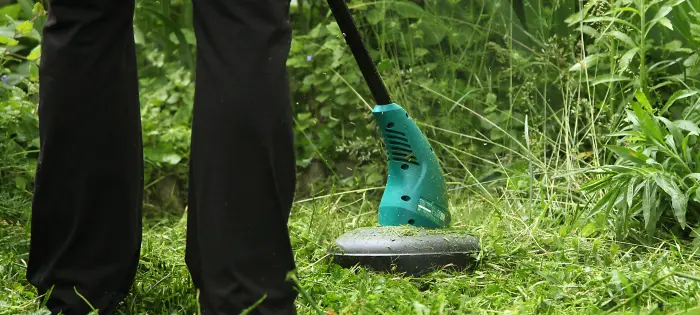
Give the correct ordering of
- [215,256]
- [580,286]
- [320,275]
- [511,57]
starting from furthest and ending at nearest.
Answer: [511,57] < [320,275] < [580,286] < [215,256]

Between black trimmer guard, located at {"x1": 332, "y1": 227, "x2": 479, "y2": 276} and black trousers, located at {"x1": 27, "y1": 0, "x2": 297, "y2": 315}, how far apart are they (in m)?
0.56

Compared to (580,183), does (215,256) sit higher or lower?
higher

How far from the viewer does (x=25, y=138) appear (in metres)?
2.88

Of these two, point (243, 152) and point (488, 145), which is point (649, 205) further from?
point (243, 152)

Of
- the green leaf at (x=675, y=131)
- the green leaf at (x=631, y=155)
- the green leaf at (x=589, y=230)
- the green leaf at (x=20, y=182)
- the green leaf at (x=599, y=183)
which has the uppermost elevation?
the green leaf at (x=675, y=131)

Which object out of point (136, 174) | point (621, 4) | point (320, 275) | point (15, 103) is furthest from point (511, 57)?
point (136, 174)

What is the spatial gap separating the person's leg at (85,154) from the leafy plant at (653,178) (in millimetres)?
1230

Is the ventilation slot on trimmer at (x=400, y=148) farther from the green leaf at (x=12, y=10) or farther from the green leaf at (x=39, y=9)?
the green leaf at (x=12, y=10)

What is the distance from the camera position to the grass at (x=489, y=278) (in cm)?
166

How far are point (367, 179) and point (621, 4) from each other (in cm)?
105

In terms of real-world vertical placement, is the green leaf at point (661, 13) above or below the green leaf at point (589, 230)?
above

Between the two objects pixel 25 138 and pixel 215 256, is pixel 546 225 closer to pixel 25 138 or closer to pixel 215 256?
pixel 215 256

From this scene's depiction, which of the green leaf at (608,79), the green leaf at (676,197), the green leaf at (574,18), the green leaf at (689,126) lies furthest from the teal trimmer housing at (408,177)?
the green leaf at (574,18)

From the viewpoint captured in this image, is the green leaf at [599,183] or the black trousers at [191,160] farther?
the green leaf at [599,183]
